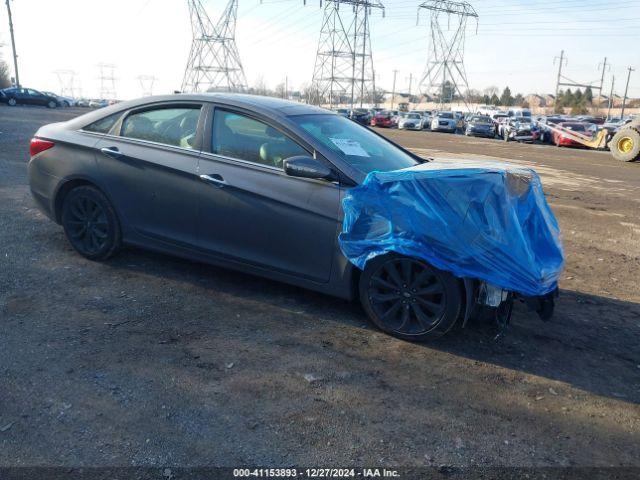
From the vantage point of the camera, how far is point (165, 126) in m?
4.90

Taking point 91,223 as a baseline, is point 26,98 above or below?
above

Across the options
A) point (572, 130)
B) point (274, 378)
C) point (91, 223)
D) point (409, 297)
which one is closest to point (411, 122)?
point (572, 130)

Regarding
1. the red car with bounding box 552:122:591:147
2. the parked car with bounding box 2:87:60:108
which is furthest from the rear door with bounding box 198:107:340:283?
the parked car with bounding box 2:87:60:108

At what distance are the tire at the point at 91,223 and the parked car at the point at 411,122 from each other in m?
44.4

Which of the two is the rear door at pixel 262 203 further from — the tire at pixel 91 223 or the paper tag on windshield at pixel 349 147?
the tire at pixel 91 223

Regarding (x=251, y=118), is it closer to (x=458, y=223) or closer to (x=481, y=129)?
(x=458, y=223)

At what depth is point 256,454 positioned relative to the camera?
8.83 feet

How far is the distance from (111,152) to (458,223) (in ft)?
10.3

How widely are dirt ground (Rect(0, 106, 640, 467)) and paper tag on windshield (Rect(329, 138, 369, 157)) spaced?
125cm

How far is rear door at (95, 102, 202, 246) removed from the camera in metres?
4.65

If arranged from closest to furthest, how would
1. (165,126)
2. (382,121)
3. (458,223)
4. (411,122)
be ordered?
(458,223), (165,126), (411,122), (382,121)

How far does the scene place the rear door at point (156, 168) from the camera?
4652 millimetres

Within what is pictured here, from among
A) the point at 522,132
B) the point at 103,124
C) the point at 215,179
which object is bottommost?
the point at 522,132

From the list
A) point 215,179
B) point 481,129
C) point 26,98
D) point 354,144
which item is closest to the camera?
point 215,179
